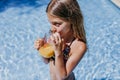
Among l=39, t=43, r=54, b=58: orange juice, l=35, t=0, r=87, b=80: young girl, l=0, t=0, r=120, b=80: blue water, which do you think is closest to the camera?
l=35, t=0, r=87, b=80: young girl

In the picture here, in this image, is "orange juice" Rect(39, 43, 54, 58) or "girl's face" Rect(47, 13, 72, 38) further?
"orange juice" Rect(39, 43, 54, 58)

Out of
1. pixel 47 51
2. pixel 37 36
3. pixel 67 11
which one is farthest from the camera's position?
pixel 37 36

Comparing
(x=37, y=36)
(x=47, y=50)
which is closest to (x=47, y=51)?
(x=47, y=50)

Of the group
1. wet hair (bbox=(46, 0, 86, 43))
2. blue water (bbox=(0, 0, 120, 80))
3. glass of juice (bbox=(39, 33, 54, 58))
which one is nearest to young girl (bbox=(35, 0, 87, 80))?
wet hair (bbox=(46, 0, 86, 43))

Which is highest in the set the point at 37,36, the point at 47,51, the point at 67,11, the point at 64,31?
the point at 67,11

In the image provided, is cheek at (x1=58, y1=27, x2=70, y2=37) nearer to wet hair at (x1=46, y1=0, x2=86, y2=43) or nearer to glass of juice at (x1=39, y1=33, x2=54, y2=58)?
wet hair at (x1=46, y1=0, x2=86, y2=43)

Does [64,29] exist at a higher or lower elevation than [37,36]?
higher

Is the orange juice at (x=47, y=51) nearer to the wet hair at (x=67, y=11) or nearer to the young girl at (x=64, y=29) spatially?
the young girl at (x=64, y=29)

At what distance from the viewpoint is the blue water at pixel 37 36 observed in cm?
514

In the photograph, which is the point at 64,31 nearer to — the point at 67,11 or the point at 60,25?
the point at 60,25

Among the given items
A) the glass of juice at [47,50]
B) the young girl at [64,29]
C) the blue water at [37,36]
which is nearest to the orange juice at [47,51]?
the glass of juice at [47,50]

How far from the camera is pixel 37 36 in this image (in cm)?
632

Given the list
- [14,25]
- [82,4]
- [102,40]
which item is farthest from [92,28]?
[14,25]

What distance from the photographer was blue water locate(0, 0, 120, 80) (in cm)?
514
